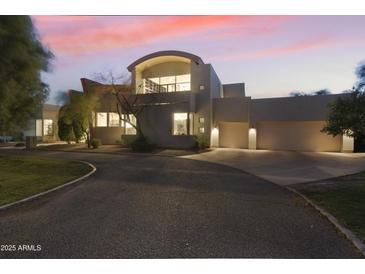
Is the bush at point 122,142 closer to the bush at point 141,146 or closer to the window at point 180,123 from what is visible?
the bush at point 141,146

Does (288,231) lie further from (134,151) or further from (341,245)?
(134,151)

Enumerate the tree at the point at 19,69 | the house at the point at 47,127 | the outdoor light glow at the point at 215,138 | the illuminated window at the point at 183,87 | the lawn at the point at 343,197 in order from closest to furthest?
the lawn at the point at 343,197, the tree at the point at 19,69, the outdoor light glow at the point at 215,138, the illuminated window at the point at 183,87, the house at the point at 47,127

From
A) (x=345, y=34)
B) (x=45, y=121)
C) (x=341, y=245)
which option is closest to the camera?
(x=341, y=245)

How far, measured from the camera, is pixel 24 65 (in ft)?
31.9

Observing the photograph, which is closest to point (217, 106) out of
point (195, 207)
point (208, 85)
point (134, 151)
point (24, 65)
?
point (208, 85)

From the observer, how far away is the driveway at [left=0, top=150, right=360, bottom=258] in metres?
3.91

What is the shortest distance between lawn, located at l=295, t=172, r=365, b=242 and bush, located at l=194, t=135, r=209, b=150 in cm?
1162

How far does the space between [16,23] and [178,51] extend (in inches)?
621

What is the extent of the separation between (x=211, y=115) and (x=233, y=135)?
9.79 feet

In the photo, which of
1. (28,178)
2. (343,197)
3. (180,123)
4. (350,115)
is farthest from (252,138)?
(28,178)

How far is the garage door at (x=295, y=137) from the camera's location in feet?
68.9

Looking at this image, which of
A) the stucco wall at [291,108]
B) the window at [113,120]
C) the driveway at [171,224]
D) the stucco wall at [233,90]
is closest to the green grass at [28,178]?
the driveway at [171,224]

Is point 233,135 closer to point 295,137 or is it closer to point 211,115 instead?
point 211,115

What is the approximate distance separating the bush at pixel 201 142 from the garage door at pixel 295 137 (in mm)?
5127
